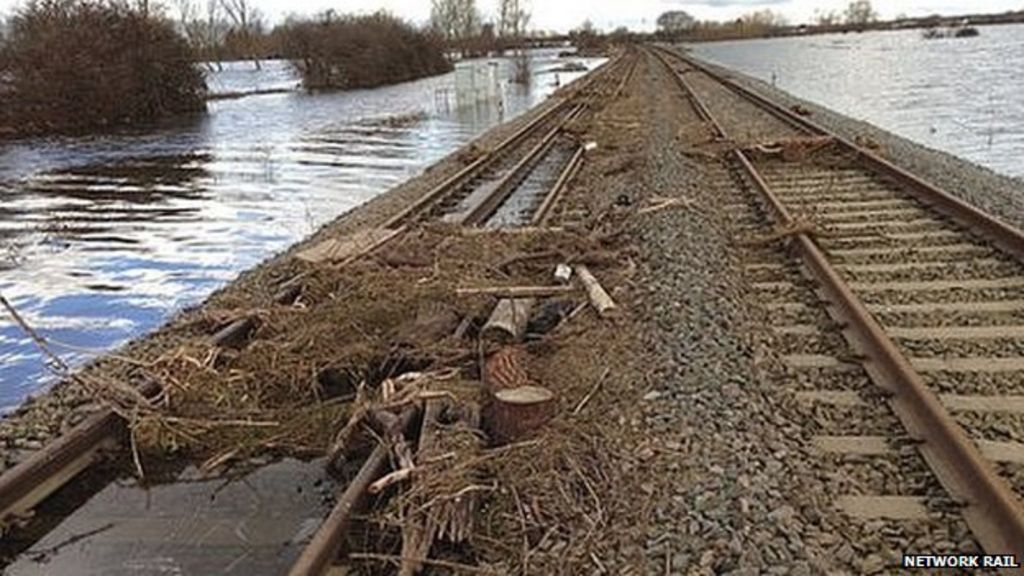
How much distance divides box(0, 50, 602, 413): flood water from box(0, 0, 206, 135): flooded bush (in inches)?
113

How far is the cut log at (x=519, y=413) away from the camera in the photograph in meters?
5.35

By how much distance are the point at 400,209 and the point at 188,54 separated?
30.3m

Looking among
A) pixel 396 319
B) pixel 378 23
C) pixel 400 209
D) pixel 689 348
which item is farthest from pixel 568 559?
pixel 378 23

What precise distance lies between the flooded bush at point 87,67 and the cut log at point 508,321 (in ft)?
98.8

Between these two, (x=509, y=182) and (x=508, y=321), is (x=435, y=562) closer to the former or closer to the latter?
(x=508, y=321)

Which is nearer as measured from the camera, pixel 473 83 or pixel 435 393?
pixel 435 393

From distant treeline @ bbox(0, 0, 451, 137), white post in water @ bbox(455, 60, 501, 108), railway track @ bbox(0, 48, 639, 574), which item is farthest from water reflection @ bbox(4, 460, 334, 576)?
white post in water @ bbox(455, 60, 501, 108)

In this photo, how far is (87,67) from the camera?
34594 mm

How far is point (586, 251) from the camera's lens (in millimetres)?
9344

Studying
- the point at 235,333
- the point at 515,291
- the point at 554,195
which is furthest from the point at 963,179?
the point at 235,333

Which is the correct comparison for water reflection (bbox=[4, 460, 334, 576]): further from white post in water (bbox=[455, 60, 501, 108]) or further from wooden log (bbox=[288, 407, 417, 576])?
white post in water (bbox=[455, 60, 501, 108])

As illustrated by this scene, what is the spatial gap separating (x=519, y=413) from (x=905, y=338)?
9.77ft

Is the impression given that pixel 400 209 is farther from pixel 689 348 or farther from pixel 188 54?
pixel 188 54

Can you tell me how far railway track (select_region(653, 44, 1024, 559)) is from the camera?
4383 millimetres
